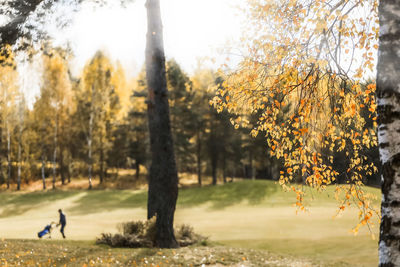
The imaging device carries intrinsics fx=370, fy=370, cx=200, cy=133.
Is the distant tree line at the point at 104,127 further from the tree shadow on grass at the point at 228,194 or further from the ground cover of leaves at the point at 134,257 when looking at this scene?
the ground cover of leaves at the point at 134,257

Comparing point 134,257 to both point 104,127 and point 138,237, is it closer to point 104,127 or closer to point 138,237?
point 138,237

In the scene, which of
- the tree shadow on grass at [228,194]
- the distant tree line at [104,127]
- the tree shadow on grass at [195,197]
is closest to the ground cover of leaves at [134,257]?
the tree shadow on grass at [195,197]

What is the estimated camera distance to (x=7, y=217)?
2431 centimetres

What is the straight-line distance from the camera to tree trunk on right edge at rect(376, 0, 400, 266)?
10.5ft

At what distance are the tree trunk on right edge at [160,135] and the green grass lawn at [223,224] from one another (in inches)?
53.9

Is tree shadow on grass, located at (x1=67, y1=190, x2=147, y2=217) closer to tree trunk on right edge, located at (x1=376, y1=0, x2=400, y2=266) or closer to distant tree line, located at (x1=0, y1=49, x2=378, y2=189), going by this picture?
distant tree line, located at (x1=0, y1=49, x2=378, y2=189)

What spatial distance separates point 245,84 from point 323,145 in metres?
1.55

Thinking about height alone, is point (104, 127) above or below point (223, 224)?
above

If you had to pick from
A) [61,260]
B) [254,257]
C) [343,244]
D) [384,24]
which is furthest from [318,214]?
[384,24]

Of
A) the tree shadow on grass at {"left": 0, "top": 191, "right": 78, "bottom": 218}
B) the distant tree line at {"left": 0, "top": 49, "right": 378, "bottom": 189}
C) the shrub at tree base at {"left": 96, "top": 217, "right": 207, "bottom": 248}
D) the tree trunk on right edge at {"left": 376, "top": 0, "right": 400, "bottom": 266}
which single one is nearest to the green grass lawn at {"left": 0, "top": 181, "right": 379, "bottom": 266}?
the tree shadow on grass at {"left": 0, "top": 191, "right": 78, "bottom": 218}

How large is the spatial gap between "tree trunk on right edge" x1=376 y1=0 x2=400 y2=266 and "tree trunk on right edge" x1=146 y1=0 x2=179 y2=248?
7.77 metres

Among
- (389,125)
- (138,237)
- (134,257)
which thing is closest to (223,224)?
(138,237)

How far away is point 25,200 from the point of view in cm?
2975

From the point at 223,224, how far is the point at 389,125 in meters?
16.2
